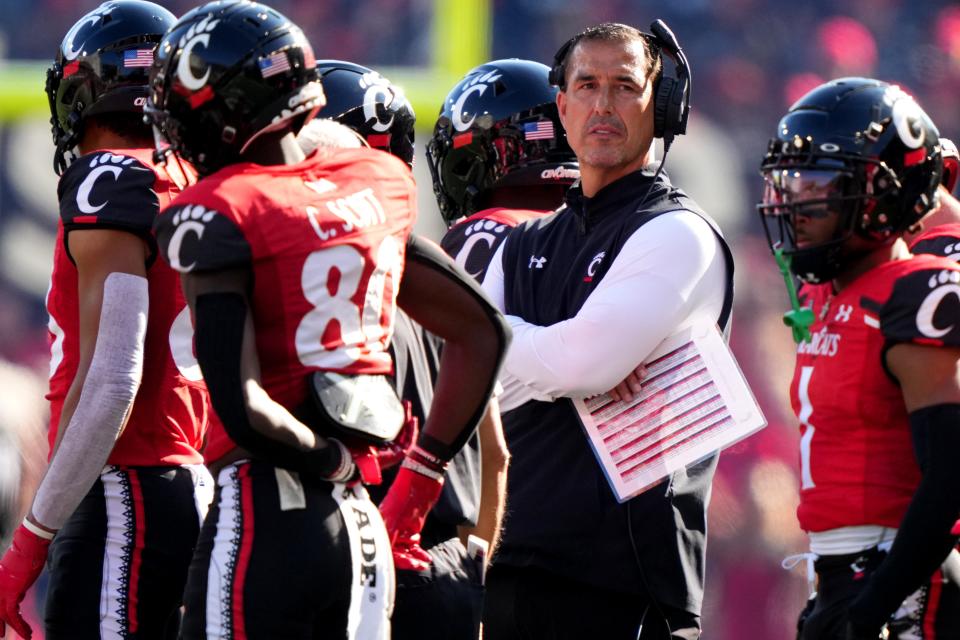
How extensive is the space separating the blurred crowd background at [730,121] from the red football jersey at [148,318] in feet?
11.7

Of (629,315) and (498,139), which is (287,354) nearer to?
(629,315)

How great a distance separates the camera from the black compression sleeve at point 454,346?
2.52m

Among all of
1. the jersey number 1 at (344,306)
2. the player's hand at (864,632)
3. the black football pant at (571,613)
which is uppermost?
the jersey number 1 at (344,306)

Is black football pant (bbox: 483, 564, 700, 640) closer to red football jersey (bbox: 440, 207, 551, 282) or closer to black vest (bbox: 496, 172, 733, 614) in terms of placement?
black vest (bbox: 496, 172, 733, 614)

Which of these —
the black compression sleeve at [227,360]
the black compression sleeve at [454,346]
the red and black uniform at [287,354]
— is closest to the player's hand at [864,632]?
the black compression sleeve at [454,346]

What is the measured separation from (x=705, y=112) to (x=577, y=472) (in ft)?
15.0

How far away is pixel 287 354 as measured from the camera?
2311 mm

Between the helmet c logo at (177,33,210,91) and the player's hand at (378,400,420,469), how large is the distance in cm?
61

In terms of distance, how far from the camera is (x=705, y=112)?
7410 millimetres

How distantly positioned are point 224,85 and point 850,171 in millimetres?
1282

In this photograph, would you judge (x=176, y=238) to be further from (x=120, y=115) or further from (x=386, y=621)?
(x=120, y=115)

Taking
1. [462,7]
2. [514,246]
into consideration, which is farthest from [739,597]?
[514,246]

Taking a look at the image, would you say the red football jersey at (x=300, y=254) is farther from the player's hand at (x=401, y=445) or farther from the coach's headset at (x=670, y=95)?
the coach's headset at (x=670, y=95)

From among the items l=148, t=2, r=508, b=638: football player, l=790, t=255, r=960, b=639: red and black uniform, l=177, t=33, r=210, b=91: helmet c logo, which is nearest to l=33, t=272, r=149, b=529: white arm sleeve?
l=148, t=2, r=508, b=638: football player
